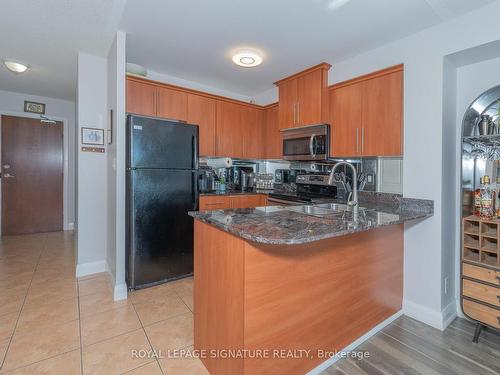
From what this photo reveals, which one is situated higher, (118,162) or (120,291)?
(118,162)

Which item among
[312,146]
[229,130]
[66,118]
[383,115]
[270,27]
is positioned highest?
[270,27]

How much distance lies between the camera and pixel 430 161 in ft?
6.60

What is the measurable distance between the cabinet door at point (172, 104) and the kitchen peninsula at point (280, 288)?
1.86 metres

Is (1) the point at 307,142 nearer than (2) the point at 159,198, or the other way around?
(2) the point at 159,198

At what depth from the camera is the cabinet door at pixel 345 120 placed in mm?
2502

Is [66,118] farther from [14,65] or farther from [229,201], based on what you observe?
[229,201]

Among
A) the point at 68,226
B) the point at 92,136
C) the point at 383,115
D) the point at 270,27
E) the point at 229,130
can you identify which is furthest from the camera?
the point at 68,226

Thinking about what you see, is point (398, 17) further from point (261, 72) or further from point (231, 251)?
point (231, 251)

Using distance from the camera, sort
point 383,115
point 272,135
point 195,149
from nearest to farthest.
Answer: point 383,115 → point 195,149 → point 272,135

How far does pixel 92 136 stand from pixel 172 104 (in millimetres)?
928

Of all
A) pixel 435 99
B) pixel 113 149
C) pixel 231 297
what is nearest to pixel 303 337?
pixel 231 297

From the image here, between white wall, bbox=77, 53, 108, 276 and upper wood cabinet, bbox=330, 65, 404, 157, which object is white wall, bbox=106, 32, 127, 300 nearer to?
white wall, bbox=77, 53, 108, 276

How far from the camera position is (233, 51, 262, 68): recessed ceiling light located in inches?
Result: 102

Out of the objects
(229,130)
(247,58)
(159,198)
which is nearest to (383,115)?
(247,58)
